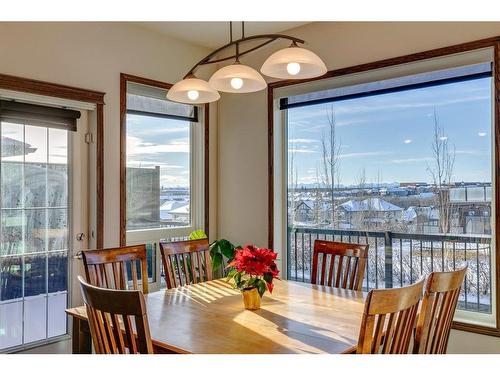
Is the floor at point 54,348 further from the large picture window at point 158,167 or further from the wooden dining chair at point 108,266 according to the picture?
the wooden dining chair at point 108,266

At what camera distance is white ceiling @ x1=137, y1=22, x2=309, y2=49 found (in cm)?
364

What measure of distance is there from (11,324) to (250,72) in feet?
7.63

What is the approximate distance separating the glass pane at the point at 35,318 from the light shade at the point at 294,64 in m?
2.29

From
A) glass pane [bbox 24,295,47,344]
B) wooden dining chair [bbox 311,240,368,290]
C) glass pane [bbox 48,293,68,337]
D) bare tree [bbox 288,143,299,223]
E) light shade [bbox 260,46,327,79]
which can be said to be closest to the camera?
light shade [bbox 260,46,327,79]

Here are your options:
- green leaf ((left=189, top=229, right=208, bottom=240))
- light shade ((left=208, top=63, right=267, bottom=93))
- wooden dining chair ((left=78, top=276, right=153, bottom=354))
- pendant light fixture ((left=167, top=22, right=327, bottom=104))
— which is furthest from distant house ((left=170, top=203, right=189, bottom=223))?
wooden dining chair ((left=78, top=276, right=153, bottom=354))

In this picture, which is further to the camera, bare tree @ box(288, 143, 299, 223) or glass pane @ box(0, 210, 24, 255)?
bare tree @ box(288, 143, 299, 223)

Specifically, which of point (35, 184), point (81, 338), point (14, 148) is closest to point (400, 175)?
point (81, 338)

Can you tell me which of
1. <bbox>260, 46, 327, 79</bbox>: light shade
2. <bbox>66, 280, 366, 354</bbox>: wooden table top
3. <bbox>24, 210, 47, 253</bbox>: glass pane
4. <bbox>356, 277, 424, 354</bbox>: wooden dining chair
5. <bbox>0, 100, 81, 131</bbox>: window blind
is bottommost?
<bbox>66, 280, 366, 354</bbox>: wooden table top

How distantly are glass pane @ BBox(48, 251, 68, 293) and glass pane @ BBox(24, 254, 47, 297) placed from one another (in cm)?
4

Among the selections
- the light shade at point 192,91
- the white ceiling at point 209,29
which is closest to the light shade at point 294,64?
the light shade at point 192,91

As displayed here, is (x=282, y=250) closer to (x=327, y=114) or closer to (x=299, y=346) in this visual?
(x=327, y=114)

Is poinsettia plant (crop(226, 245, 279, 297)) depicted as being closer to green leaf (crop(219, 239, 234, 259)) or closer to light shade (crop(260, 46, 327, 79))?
light shade (crop(260, 46, 327, 79))

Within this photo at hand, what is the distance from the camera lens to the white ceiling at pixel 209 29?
143 inches

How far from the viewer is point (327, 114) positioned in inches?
146
